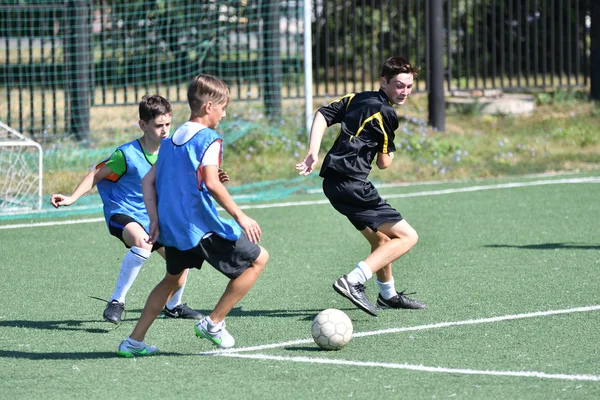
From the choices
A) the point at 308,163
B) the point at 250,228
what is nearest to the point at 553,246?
the point at 308,163

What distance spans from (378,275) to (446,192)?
573 centimetres

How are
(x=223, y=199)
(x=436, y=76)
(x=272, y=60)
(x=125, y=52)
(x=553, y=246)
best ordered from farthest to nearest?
(x=436, y=76)
(x=272, y=60)
(x=125, y=52)
(x=553, y=246)
(x=223, y=199)

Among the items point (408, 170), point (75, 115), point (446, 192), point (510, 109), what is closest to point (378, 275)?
point (446, 192)

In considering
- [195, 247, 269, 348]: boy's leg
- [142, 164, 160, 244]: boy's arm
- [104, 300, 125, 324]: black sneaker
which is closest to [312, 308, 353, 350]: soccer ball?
[195, 247, 269, 348]: boy's leg

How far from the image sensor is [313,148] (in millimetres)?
6562

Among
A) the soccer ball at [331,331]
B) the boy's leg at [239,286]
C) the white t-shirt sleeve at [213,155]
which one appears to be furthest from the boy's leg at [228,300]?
the white t-shirt sleeve at [213,155]

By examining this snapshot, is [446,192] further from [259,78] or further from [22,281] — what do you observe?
[22,281]

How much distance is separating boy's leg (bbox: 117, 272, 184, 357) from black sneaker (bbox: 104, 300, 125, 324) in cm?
80

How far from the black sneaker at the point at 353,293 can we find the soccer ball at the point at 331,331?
0.59 metres

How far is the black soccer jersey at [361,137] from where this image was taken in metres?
6.65

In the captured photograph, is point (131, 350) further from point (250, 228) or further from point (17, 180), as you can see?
point (17, 180)

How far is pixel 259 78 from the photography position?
15.6 m

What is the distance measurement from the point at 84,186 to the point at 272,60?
30.4ft

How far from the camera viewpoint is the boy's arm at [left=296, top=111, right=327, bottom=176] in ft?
21.3
